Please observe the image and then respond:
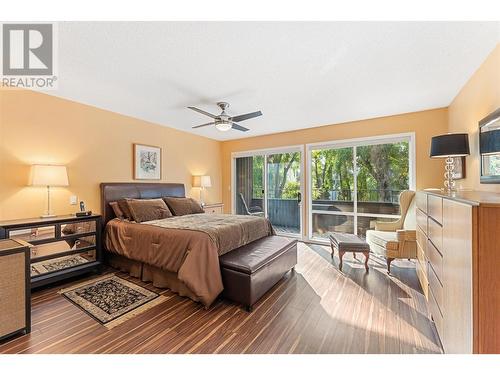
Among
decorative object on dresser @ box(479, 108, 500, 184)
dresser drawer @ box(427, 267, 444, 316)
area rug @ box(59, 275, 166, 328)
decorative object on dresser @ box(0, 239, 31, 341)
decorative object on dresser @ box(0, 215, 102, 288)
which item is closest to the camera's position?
dresser drawer @ box(427, 267, 444, 316)

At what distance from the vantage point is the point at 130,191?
3.97 m

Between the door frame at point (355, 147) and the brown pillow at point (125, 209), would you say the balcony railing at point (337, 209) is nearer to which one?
the door frame at point (355, 147)

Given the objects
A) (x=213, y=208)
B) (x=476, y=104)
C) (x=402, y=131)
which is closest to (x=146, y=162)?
(x=213, y=208)

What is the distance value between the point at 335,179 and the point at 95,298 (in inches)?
174

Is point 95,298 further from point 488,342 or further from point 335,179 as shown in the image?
point 335,179

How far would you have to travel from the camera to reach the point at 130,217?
342 centimetres

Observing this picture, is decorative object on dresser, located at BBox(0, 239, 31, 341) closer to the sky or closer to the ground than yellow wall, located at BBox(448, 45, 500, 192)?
closer to the ground

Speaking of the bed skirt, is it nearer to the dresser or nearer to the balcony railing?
the dresser

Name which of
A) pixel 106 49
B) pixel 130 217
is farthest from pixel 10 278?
pixel 106 49

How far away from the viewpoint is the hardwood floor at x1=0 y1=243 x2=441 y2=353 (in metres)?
1.74

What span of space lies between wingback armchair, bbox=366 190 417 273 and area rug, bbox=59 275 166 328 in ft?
10.1

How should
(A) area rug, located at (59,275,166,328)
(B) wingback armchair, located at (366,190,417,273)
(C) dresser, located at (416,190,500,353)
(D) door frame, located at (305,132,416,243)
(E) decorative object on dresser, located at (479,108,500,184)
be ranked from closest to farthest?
(C) dresser, located at (416,190,500,353) < (E) decorative object on dresser, located at (479,108,500,184) < (A) area rug, located at (59,275,166,328) < (B) wingback armchair, located at (366,190,417,273) < (D) door frame, located at (305,132,416,243)

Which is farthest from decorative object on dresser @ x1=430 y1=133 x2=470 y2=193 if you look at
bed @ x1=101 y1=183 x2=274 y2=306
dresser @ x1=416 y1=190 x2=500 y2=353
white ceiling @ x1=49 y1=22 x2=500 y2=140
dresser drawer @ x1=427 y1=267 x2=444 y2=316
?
bed @ x1=101 y1=183 x2=274 y2=306

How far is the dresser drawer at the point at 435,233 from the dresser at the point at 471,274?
0.22 feet
